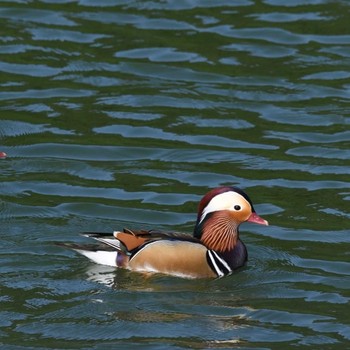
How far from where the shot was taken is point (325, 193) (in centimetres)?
1402

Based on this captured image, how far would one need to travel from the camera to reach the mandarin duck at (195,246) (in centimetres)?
1234

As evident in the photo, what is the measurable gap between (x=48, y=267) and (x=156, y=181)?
2.41 m

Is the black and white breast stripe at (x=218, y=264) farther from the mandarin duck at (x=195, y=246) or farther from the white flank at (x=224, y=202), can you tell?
the white flank at (x=224, y=202)

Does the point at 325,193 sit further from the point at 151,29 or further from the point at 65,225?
the point at 151,29

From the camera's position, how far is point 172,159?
48.9 ft

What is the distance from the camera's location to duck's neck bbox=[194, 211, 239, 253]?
12.7 metres

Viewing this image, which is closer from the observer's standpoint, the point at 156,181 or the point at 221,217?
the point at 221,217

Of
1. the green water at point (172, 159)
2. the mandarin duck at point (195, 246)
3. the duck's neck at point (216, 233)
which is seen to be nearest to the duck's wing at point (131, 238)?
the mandarin duck at point (195, 246)

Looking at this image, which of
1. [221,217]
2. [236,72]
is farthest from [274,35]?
[221,217]

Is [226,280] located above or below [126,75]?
below

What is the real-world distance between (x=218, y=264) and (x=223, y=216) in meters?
→ 0.48

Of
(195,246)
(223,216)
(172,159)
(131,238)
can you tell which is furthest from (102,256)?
(172,159)

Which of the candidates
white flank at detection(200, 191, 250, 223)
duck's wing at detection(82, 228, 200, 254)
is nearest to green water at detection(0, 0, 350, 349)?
duck's wing at detection(82, 228, 200, 254)

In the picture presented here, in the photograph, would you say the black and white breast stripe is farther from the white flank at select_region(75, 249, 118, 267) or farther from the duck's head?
the white flank at select_region(75, 249, 118, 267)
